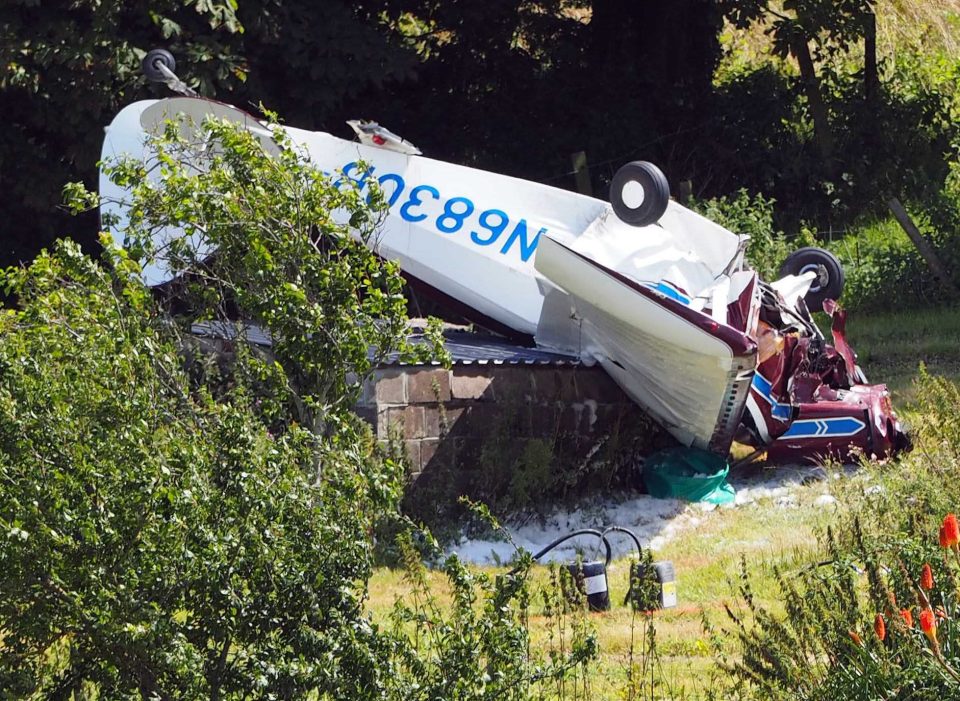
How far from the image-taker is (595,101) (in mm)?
17484

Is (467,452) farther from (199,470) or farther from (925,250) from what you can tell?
(925,250)

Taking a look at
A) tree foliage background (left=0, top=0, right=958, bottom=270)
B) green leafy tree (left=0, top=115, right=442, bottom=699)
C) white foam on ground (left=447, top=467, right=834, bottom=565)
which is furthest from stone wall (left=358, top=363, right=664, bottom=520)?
tree foliage background (left=0, top=0, right=958, bottom=270)

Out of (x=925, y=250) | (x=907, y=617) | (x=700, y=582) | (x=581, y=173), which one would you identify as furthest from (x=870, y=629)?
(x=581, y=173)

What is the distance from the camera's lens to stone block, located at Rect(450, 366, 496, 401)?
8.50 m

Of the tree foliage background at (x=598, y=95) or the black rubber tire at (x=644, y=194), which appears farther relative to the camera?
the tree foliage background at (x=598, y=95)

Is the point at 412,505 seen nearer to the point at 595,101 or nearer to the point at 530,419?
the point at 530,419

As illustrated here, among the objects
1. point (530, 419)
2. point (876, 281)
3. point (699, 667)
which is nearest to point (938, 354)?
point (876, 281)

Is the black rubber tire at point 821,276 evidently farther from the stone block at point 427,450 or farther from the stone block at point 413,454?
the stone block at point 413,454

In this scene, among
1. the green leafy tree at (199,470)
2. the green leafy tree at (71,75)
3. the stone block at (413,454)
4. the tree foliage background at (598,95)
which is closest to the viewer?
the green leafy tree at (199,470)

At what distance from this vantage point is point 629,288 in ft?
27.8

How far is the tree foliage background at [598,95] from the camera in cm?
1395

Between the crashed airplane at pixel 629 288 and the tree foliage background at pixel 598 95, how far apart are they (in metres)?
3.87

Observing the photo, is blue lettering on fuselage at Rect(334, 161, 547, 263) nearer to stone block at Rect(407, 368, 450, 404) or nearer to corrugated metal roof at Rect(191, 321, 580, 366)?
corrugated metal roof at Rect(191, 321, 580, 366)

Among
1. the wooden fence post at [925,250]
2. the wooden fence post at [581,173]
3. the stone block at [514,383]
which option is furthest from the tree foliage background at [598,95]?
the stone block at [514,383]
